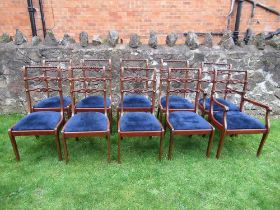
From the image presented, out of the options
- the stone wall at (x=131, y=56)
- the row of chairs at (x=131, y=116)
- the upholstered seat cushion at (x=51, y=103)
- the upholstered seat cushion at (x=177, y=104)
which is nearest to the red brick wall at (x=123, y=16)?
the stone wall at (x=131, y=56)

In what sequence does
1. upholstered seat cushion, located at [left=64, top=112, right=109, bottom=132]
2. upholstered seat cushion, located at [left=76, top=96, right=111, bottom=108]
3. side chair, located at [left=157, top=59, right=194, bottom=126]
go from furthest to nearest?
side chair, located at [left=157, top=59, right=194, bottom=126]
upholstered seat cushion, located at [left=76, top=96, right=111, bottom=108]
upholstered seat cushion, located at [left=64, top=112, right=109, bottom=132]

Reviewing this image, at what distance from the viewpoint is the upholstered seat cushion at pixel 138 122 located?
9.15 ft

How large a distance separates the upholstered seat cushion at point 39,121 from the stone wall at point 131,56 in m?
1.14

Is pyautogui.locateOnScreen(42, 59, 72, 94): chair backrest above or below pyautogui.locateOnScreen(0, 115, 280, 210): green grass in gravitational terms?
above

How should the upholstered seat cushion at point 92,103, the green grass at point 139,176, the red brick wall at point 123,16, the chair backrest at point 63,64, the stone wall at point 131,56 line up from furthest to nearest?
the red brick wall at point 123,16, the stone wall at point 131,56, the chair backrest at point 63,64, the upholstered seat cushion at point 92,103, the green grass at point 139,176

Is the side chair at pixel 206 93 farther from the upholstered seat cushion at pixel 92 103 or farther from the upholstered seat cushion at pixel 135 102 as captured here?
the upholstered seat cushion at pixel 92 103

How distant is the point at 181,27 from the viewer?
225 inches

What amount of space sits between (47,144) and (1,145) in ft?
1.92

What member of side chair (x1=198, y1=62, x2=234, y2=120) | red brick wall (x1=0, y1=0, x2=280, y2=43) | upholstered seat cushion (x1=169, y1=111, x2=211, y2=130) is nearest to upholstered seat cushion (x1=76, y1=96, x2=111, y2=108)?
upholstered seat cushion (x1=169, y1=111, x2=211, y2=130)

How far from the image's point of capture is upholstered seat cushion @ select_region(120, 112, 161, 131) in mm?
2789

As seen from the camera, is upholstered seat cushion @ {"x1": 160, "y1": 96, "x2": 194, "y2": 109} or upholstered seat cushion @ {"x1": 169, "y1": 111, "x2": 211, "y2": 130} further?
upholstered seat cushion @ {"x1": 160, "y1": 96, "x2": 194, "y2": 109}

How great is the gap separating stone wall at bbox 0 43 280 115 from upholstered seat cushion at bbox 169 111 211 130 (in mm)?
1117

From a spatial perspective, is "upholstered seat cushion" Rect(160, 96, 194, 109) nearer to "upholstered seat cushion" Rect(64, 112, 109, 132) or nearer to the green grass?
the green grass

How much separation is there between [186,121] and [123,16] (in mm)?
3503
